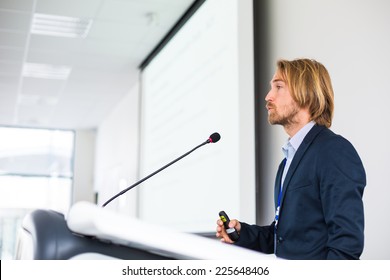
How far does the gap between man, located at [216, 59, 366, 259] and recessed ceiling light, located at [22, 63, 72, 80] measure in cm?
480

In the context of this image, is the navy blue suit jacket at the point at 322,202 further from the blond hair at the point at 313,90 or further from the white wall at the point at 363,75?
the white wall at the point at 363,75

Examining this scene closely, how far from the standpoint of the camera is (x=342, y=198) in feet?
3.84

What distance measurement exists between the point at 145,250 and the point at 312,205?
2.33 feet

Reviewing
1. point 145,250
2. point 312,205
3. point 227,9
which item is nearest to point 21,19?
point 227,9

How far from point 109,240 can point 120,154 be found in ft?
21.4

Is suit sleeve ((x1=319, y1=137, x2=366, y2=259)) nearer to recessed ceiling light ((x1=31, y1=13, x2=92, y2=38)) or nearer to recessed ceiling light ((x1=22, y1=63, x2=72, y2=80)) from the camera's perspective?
recessed ceiling light ((x1=31, y1=13, x2=92, y2=38))

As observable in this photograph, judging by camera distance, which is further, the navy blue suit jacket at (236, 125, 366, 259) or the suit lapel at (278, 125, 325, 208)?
the suit lapel at (278, 125, 325, 208)

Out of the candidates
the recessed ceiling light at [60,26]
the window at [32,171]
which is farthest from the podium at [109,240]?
the window at [32,171]

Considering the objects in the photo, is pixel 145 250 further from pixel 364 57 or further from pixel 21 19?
pixel 21 19

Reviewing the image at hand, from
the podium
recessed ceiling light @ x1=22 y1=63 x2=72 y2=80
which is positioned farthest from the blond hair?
recessed ceiling light @ x1=22 y1=63 x2=72 y2=80

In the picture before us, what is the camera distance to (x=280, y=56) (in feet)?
10.1

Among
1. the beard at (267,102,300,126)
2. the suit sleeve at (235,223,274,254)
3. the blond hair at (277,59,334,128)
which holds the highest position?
the blond hair at (277,59,334,128)

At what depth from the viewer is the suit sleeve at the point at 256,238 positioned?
1.41m

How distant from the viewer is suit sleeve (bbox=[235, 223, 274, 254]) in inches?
55.5
